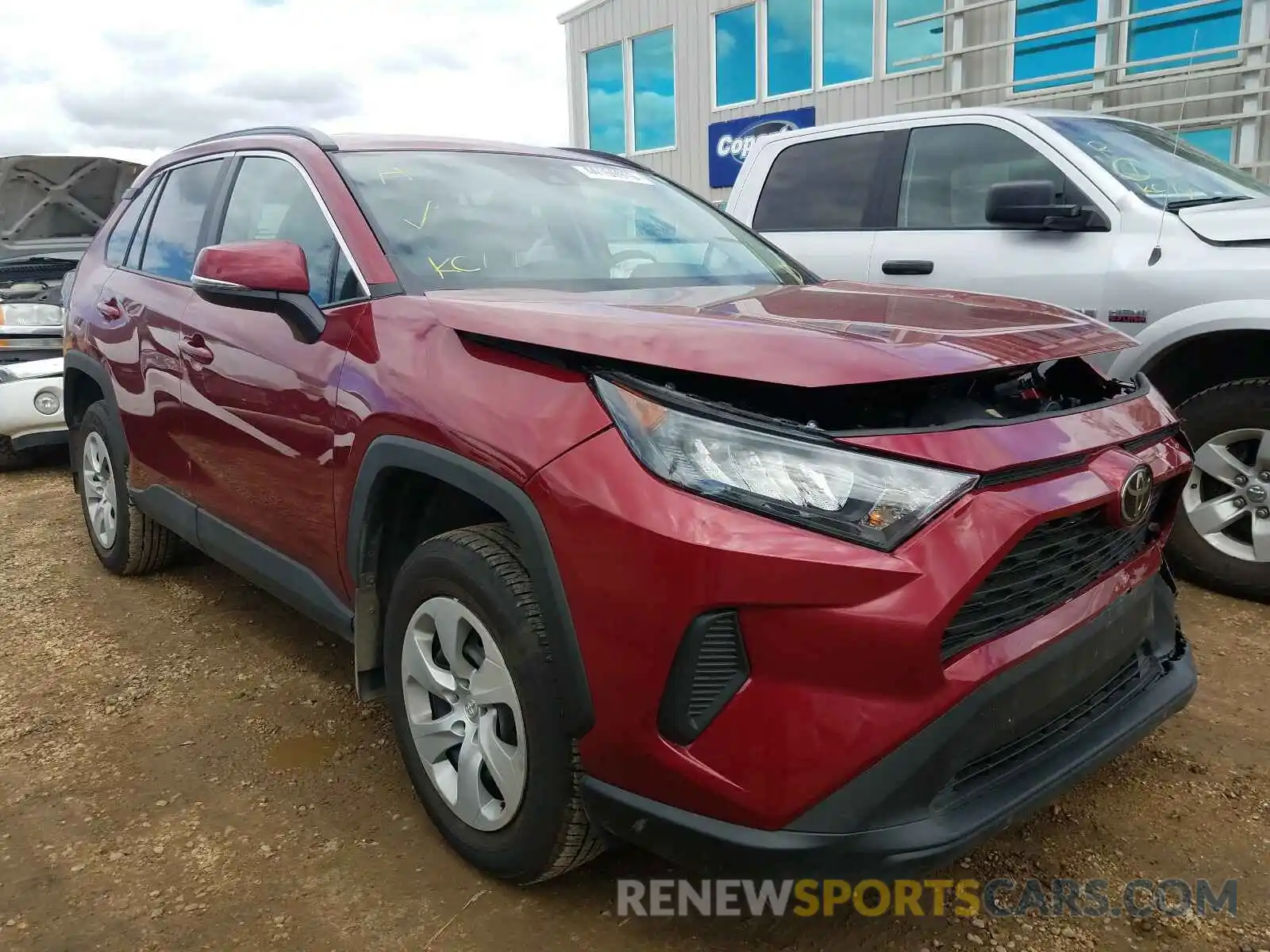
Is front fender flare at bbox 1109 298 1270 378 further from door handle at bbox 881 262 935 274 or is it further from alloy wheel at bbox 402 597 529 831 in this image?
alloy wheel at bbox 402 597 529 831

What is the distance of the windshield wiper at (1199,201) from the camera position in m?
3.83

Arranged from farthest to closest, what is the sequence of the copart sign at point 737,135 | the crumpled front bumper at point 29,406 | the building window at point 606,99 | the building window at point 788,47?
1. the building window at point 606,99
2. the copart sign at point 737,135
3. the building window at point 788,47
4. the crumpled front bumper at point 29,406

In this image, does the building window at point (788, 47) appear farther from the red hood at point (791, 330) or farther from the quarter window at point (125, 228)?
the red hood at point (791, 330)

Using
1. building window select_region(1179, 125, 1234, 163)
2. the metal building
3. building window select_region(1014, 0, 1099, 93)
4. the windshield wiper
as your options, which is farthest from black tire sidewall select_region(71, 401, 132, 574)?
building window select_region(1014, 0, 1099, 93)

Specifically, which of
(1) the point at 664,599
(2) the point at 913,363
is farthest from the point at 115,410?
(2) the point at 913,363

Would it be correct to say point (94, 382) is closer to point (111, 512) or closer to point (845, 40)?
point (111, 512)

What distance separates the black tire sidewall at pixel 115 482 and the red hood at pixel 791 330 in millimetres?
2352

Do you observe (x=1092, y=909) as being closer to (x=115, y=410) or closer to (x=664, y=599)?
(x=664, y=599)

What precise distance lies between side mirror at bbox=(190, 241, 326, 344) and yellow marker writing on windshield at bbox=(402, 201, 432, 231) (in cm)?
29

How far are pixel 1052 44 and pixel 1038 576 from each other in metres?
9.57

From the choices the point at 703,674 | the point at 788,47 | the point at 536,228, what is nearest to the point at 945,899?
the point at 703,674

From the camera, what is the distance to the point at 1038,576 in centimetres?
180

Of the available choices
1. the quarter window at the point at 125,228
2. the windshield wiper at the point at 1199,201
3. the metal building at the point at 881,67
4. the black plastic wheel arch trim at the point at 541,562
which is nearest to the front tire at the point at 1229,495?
the windshield wiper at the point at 1199,201

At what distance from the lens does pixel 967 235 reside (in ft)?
14.3
